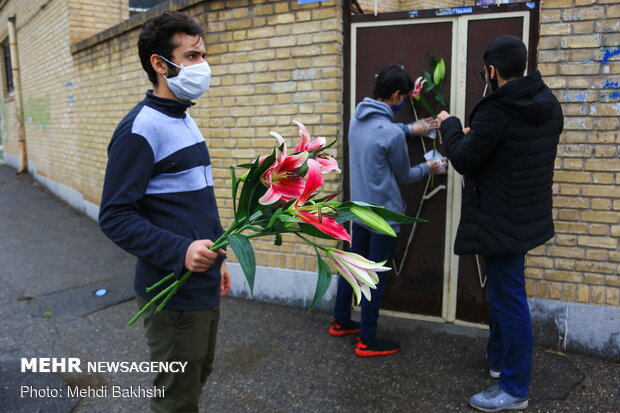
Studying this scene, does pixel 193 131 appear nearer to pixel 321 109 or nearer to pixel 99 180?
pixel 321 109

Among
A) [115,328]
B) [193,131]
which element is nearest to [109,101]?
[115,328]

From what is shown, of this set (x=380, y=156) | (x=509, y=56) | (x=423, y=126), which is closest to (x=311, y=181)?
(x=509, y=56)

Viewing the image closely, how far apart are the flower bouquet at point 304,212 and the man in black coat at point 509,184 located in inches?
56.7

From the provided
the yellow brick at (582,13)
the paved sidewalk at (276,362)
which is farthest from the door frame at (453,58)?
the paved sidewalk at (276,362)

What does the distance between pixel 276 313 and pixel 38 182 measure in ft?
29.1

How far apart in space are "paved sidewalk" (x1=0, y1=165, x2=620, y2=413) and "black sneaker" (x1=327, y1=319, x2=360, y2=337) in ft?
0.20

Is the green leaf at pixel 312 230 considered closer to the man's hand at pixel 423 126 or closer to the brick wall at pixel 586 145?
the man's hand at pixel 423 126

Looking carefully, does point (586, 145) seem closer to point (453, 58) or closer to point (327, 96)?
point (453, 58)

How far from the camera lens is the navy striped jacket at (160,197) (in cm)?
180

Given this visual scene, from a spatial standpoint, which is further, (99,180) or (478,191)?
(99,180)

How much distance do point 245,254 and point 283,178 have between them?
268mm

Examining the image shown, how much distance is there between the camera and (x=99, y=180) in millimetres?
7543

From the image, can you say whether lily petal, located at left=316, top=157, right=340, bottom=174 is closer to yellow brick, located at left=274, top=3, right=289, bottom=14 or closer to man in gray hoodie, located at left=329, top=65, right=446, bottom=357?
man in gray hoodie, located at left=329, top=65, right=446, bottom=357

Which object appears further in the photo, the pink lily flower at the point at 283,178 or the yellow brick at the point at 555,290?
the yellow brick at the point at 555,290
